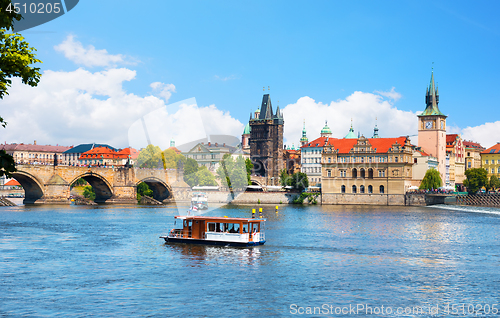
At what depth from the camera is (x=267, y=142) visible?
17738 cm

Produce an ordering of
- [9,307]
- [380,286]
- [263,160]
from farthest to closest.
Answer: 1. [263,160]
2. [380,286]
3. [9,307]

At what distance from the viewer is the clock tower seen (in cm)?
13288

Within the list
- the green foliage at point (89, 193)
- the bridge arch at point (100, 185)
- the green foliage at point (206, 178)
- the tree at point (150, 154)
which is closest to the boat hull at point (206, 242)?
the tree at point (150, 154)

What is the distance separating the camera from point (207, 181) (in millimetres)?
117688

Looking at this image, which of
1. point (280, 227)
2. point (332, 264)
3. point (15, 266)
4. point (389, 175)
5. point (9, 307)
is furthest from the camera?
point (389, 175)

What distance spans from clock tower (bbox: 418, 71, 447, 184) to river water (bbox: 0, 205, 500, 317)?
84522mm

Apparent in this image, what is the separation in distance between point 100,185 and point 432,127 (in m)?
78.4

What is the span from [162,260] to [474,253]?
75.0ft

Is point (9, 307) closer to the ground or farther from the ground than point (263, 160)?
closer to the ground

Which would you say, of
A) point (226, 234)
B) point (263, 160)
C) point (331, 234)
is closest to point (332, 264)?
point (226, 234)

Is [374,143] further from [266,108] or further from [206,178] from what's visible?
[266,108]

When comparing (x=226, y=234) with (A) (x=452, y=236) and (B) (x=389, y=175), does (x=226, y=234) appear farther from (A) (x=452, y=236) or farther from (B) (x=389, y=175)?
(B) (x=389, y=175)

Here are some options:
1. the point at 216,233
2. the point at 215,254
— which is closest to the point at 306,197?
the point at 216,233

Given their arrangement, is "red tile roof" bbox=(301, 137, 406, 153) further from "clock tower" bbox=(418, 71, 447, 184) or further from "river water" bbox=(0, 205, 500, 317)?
"river water" bbox=(0, 205, 500, 317)
